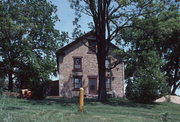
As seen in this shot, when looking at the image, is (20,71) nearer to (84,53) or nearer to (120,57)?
(84,53)

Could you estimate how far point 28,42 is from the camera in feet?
122

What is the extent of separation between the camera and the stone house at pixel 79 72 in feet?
133

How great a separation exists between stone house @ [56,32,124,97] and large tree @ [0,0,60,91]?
6.78ft

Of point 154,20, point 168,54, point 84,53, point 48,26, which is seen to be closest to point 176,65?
point 168,54

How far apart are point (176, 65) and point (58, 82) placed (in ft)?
72.4

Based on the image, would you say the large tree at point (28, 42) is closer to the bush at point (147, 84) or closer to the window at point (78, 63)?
the window at point (78, 63)

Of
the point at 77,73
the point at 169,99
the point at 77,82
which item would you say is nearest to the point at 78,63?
the point at 77,73

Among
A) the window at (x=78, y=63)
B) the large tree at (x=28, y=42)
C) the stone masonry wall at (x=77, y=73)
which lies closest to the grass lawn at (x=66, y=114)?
the large tree at (x=28, y=42)

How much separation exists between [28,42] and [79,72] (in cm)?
838

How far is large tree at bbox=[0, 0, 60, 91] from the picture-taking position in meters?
34.6

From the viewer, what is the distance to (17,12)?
33.7 metres

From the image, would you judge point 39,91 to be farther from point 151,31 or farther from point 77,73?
point 77,73

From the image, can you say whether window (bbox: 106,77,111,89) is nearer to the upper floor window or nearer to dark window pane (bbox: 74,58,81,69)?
the upper floor window

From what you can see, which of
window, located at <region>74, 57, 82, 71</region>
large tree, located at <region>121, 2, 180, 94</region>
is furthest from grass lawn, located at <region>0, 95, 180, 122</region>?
window, located at <region>74, 57, 82, 71</region>
